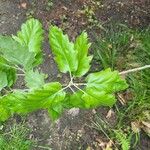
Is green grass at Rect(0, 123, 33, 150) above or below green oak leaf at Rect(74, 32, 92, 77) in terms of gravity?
below

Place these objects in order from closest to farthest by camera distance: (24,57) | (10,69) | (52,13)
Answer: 1. (24,57)
2. (10,69)
3. (52,13)

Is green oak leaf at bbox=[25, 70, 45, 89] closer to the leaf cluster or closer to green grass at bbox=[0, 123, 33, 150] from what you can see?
the leaf cluster

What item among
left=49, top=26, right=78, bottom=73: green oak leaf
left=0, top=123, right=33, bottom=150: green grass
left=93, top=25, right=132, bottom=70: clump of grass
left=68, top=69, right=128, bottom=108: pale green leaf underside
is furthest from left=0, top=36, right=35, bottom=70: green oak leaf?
left=93, top=25, right=132, bottom=70: clump of grass

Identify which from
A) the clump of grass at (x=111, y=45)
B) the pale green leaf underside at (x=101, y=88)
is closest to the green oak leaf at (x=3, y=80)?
the pale green leaf underside at (x=101, y=88)

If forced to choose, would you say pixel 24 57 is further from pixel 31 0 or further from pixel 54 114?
pixel 31 0

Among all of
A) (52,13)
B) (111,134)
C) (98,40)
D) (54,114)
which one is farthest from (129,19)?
(54,114)

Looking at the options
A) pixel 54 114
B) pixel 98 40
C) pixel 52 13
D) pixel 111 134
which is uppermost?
pixel 54 114
